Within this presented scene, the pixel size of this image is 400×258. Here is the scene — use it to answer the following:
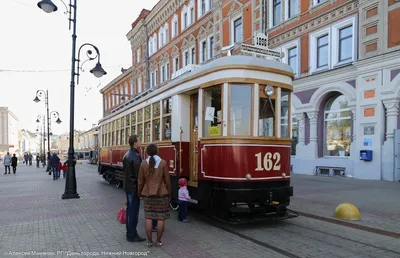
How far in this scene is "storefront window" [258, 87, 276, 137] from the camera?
257 inches

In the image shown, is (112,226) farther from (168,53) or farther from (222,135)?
(168,53)

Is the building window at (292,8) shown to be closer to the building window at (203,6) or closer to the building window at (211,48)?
the building window at (211,48)

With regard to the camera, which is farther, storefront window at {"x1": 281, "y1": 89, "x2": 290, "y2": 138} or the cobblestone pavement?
storefront window at {"x1": 281, "y1": 89, "x2": 290, "y2": 138}

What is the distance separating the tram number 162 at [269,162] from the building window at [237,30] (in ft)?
56.3

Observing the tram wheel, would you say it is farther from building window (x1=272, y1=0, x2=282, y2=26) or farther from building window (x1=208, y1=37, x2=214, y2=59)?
building window (x1=208, y1=37, x2=214, y2=59)

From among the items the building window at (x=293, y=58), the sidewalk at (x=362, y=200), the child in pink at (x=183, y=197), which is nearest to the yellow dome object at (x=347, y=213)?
the sidewalk at (x=362, y=200)

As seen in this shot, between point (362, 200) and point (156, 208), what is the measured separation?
22.0 ft

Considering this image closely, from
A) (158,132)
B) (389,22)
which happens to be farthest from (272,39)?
(158,132)

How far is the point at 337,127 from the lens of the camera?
16516 mm

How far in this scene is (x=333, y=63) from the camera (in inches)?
640

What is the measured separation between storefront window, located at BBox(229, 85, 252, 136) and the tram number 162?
537mm

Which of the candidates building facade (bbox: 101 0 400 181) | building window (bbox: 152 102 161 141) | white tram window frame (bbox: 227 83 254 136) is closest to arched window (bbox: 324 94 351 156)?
building facade (bbox: 101 0 400 181)

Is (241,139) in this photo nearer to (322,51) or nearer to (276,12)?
(322,51)

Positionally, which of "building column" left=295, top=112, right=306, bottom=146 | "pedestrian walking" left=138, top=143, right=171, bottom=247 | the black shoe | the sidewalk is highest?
"building column" left=295, top=112, right=306, bottom=146
